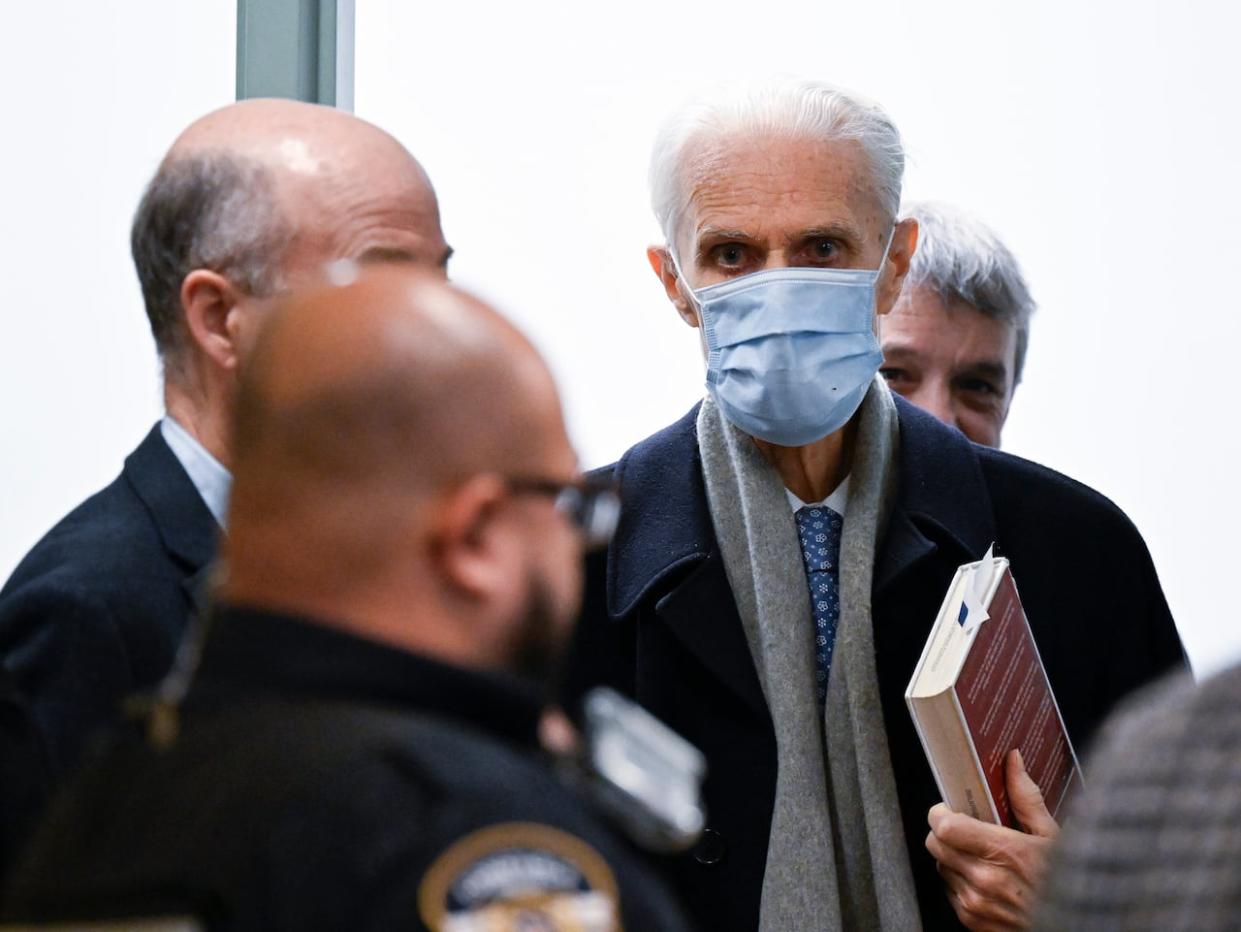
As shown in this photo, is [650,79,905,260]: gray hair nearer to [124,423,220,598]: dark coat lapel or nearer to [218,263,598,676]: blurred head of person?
[124,423,220,598]: dark coat lapel

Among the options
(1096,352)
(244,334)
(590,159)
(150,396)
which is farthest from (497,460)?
(1096,352)

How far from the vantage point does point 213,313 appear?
166 cm

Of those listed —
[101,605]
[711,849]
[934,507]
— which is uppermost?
[101,605]

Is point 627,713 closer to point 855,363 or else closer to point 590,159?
point 855,363

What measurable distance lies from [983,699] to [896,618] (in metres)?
0.32

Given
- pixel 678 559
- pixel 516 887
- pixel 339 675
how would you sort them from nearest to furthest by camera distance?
pixel 516 887, pixel 339 675, pixel 678 559

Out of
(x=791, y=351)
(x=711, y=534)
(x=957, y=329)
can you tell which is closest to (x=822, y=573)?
(x=711, y=534)

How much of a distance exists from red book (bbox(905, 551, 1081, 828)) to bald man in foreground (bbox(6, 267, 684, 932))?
751 millimetres

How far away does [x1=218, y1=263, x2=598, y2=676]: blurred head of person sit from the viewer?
1025 mm

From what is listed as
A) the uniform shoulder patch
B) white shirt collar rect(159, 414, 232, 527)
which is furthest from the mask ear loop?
the uniform shoulder patch

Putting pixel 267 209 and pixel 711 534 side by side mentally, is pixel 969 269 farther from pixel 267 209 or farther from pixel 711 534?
pixel 267 209

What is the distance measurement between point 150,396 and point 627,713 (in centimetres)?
196

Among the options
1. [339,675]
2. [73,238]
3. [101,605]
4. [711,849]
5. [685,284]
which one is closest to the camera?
[339,675]

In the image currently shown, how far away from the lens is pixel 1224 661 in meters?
0.86
